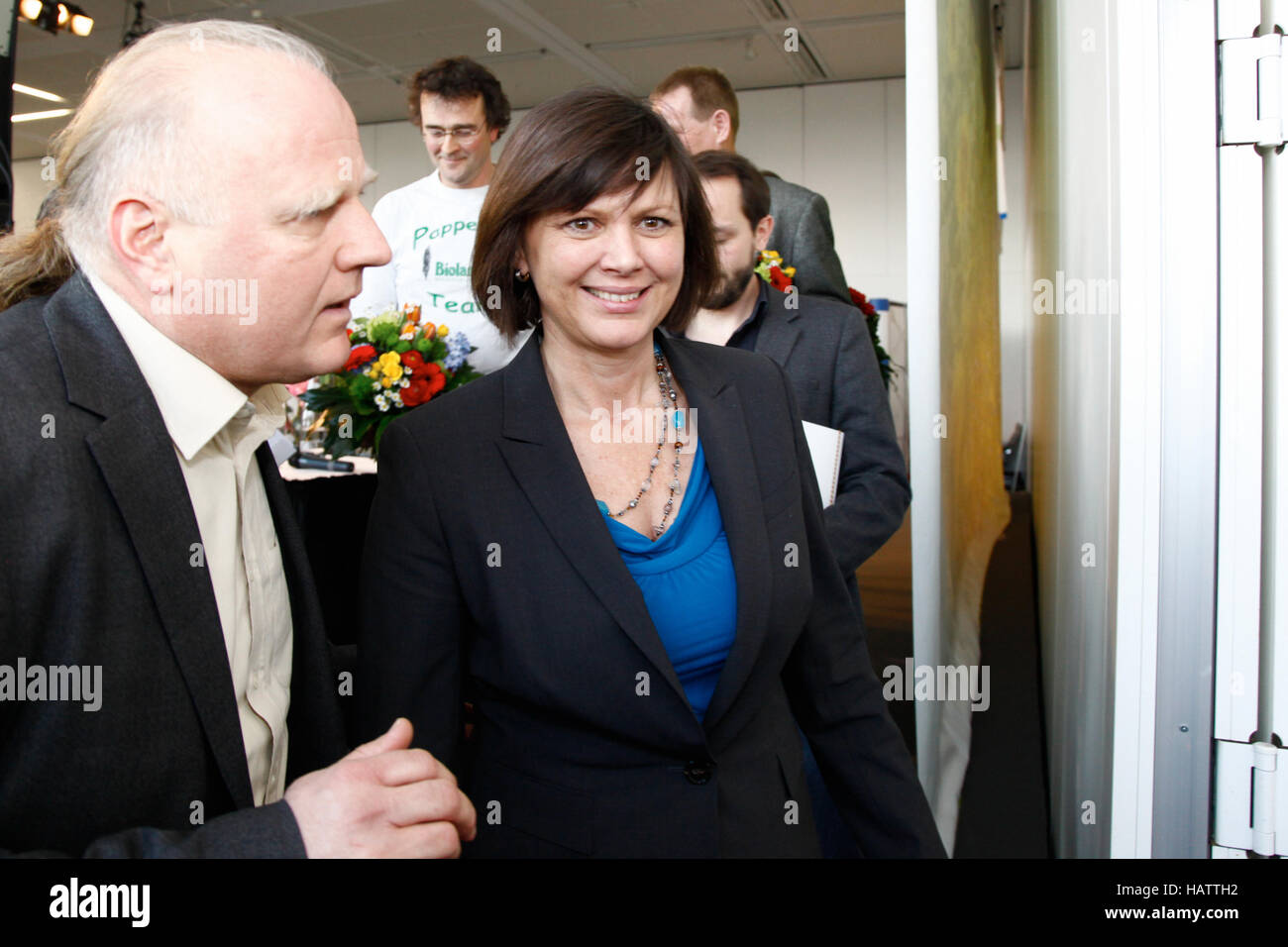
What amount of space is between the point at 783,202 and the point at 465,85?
1.04m

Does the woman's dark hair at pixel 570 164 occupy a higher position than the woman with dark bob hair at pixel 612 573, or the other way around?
the woman's dark hair at pixel 570 164

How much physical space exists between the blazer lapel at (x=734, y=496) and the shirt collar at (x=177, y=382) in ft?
2.02

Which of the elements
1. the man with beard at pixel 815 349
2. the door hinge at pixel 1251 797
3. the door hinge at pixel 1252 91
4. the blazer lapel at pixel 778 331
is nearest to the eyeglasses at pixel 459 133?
the man with beard at pixel 815 349

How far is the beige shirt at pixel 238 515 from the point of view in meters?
0.91

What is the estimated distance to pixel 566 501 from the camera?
47.4 inches

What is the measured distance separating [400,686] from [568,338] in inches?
20.8

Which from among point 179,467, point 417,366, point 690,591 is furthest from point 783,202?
point 179,467

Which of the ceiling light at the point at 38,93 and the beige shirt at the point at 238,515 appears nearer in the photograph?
the beige shirt at the point at 238,515

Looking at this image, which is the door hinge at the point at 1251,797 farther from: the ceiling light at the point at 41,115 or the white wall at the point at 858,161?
the ceiling light at the point at 41,115

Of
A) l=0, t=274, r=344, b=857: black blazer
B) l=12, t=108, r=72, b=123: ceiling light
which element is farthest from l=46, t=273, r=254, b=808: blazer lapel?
l=12, t=108, r=72, b=123: ceiling light
